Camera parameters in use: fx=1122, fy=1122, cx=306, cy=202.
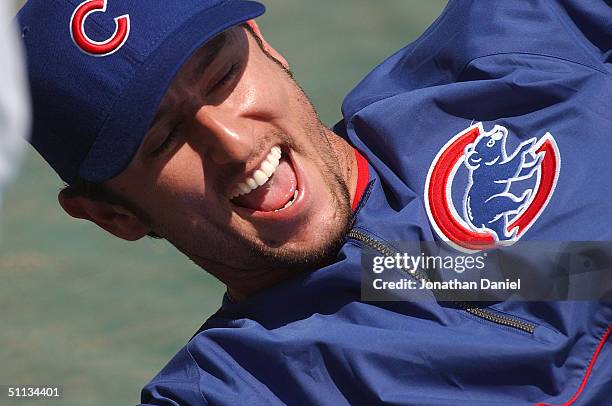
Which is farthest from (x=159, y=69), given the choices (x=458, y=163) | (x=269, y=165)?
(x=458, y=163)

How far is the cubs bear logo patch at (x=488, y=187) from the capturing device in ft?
5.76

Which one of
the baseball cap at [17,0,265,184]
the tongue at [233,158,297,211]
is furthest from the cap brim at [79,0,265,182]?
the tongue at [233,158,297,211]

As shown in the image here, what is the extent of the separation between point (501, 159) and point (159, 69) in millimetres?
572

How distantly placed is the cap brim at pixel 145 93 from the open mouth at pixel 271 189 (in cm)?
18

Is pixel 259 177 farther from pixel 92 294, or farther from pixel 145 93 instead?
pixel 92 294

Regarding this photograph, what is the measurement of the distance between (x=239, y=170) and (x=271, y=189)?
0.07m

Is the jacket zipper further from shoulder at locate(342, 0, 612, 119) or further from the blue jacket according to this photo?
shoulder at locate(342, 0, 612, 119)

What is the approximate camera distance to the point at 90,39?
65.2 inches

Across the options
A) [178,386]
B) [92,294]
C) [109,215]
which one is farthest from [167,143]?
[92,294]

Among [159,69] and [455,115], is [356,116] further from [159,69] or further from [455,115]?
[159,69]

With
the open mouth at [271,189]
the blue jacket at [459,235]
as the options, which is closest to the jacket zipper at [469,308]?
the blue jacket at [459,235]

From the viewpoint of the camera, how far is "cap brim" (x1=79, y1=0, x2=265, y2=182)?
1.63 metres

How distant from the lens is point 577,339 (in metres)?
1.67

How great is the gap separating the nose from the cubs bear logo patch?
1.05 ft
